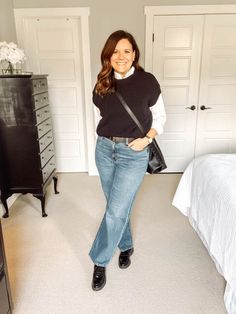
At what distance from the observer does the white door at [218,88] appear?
3420 mm

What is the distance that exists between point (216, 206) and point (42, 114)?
1.90 metres

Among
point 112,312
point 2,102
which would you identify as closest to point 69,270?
point 112,312

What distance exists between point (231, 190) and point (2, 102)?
2.05 metres

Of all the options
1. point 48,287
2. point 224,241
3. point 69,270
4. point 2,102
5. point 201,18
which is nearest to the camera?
point 224,241

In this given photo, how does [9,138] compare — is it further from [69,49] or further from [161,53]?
[161,53]

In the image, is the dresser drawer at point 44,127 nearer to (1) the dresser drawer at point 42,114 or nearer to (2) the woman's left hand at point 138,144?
(1) the dresser drawer at point 42,114

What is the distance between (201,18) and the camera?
11.1ft

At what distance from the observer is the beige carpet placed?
1.72m

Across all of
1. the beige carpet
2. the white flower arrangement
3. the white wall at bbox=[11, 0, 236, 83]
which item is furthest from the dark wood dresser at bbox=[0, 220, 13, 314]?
the white wall at bbox=[11, 0, 236, 83]

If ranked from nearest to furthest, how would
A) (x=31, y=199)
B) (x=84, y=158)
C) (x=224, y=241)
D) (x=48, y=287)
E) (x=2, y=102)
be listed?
(x=224, y=241) < (x=48, y=287) < (x=2, y=102) < (x=31, y=199) < (x=84, y=158)

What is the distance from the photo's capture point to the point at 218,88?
364 centimetres

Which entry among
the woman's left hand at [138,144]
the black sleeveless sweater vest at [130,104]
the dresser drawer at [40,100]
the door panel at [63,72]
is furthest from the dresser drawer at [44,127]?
the woman's left hand at [138,144]

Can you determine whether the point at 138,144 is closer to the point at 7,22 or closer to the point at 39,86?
the point at 39,86

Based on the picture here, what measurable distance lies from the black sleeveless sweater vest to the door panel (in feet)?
7.16
